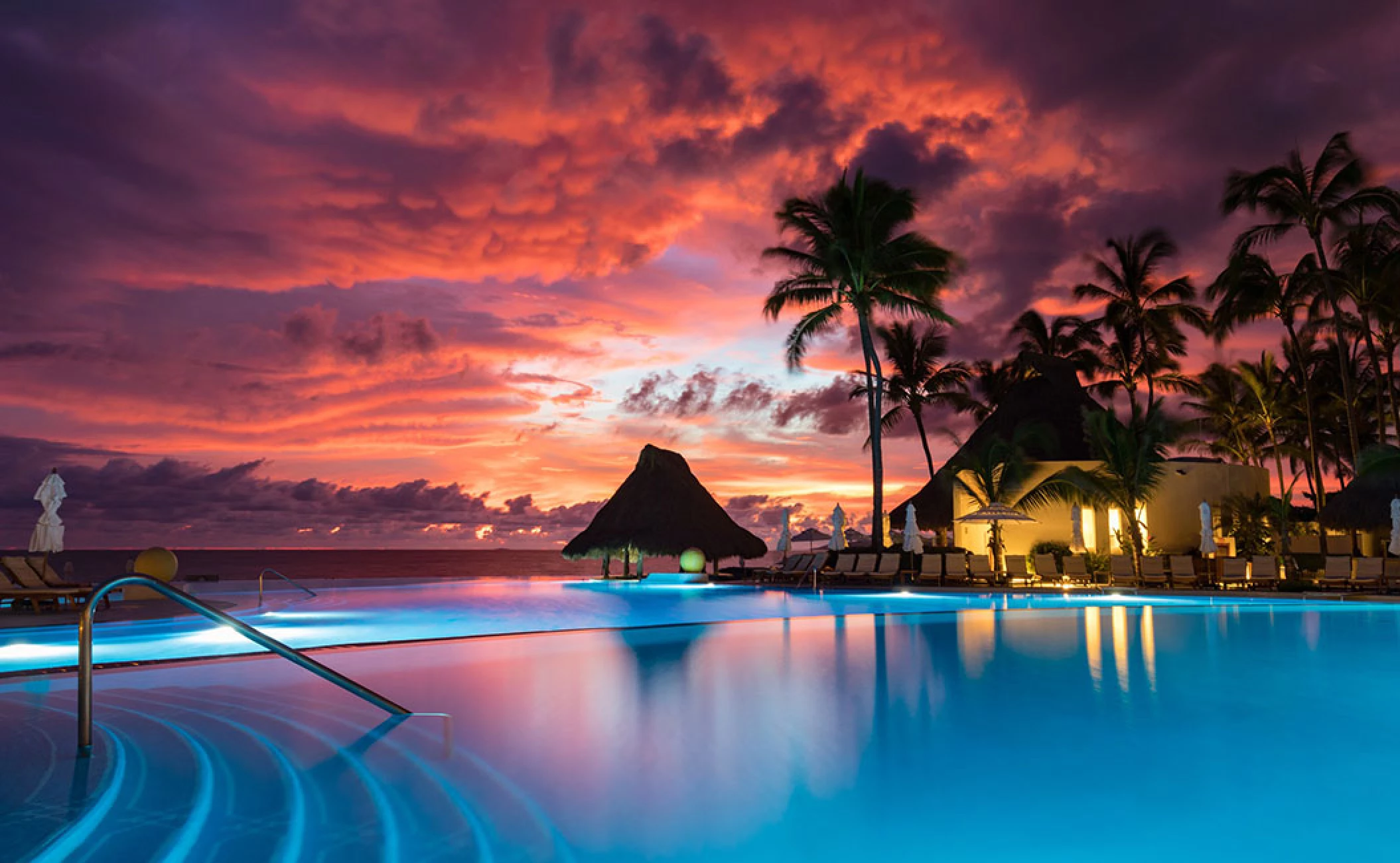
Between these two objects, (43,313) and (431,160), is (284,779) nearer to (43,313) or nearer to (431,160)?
(431,160)

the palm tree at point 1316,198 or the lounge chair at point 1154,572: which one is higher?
the palm tree at point 1316,198

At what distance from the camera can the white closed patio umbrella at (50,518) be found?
12997mm

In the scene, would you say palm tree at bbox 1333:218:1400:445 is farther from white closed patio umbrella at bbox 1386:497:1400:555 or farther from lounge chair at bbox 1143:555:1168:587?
lounge chair at bbox 1143:555:1168:587

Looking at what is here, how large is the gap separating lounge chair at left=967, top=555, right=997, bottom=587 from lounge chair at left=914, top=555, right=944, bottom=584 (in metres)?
0.64

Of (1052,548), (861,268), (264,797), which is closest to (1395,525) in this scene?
(1052,548)

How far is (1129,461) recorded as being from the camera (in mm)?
19578

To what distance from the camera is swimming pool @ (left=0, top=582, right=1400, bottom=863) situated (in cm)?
298

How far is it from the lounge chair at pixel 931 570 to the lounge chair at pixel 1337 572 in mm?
7371

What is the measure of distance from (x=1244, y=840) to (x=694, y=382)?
81.8 feet

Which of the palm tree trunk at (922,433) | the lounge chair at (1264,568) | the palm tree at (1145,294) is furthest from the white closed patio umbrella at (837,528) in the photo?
the palm tree at (1145,294)

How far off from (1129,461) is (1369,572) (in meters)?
4.95

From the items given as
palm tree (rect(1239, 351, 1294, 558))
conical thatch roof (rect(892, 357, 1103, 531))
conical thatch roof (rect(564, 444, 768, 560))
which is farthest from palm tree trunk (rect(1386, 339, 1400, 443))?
conical thatch roof (rect(564, 444, 768, 560))

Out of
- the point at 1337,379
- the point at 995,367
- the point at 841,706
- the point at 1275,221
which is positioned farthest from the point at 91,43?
the point at 1337,379

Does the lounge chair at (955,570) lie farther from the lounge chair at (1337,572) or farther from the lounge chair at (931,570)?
the lounge chair at (1337,572)
